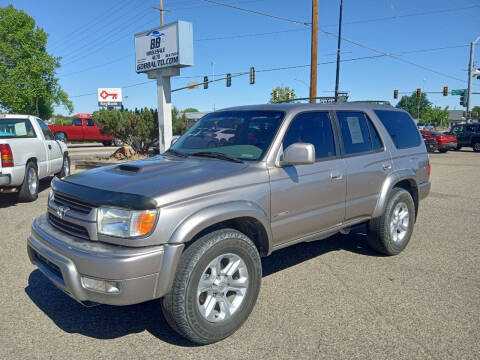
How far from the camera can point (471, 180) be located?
1154 centimetres

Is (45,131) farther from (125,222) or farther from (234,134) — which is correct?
(125,222)

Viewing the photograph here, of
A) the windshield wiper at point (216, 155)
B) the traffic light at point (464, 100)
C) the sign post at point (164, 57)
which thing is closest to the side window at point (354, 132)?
the windshield wiper at point (216, 155)

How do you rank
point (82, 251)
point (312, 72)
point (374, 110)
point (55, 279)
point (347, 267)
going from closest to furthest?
point (82, 251) → point (55, 279) → point (347, 267) → point (374, 110) → point (312, 72)

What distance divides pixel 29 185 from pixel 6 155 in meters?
0.94

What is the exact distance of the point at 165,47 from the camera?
49.2ft

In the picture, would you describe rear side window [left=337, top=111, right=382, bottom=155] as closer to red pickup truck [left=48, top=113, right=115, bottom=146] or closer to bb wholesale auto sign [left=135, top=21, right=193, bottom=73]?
bb wholesale auto sign [left=135, top=21, right=193, bottom=73]

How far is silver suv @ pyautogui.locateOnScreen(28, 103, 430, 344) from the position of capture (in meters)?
2.67

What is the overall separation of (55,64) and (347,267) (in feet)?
125

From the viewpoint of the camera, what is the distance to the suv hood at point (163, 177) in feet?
9.39

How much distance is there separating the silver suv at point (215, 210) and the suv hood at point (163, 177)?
10 mm

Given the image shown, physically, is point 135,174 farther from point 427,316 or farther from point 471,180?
point 471,180

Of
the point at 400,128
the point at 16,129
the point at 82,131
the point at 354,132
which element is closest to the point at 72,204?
the point at 354,132

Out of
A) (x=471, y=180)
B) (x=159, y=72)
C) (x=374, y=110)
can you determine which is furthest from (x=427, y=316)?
(x=159, y=72)

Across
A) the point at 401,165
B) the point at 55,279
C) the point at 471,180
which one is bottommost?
the point at 471,180
